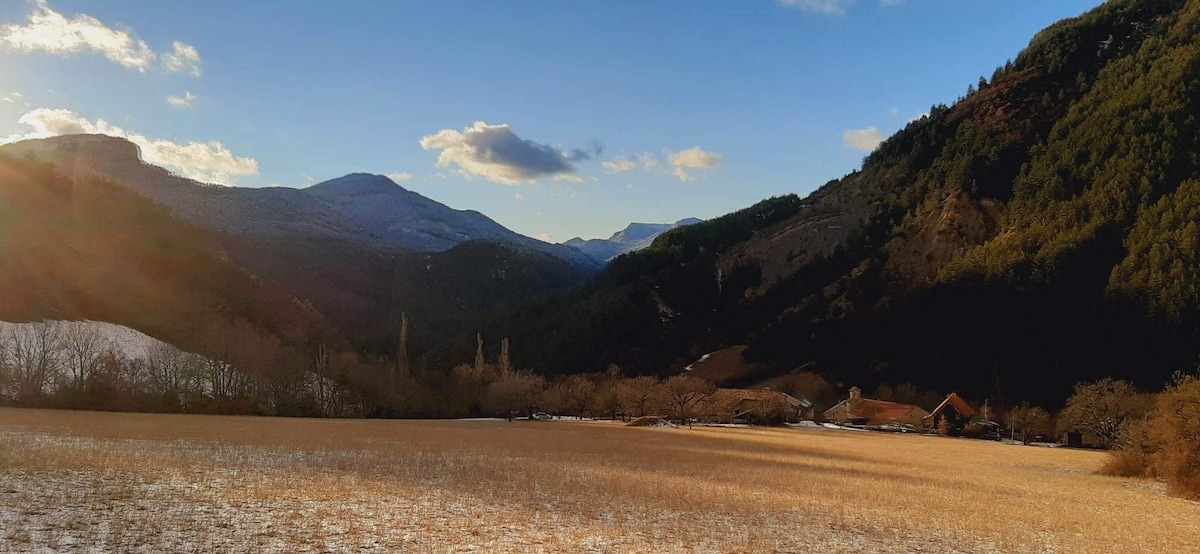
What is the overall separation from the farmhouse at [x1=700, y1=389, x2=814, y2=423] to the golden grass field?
6254 cm

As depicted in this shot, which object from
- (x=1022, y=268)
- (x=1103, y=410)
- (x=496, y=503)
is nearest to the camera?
(x=496, y=503)

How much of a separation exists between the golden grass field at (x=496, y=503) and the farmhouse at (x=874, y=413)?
75.6m

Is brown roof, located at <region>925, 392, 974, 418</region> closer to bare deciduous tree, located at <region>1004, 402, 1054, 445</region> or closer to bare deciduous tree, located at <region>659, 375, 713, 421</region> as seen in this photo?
bare deciduous tree, located at <region>1004, 402, 1054, 445</region>

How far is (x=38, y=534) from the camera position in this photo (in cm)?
1291

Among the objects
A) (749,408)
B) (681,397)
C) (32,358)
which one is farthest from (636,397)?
(32,358)

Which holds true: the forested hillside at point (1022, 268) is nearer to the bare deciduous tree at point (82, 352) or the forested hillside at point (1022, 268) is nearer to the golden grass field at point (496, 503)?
the golden grass field at point (496, 503)

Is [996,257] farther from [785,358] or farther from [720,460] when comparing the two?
[720,460]

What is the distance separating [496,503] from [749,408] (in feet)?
288

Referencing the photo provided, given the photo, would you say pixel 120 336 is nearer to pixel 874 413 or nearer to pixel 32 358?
pixel 32 358

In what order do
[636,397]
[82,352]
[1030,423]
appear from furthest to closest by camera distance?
1. [636,397]
2. [1030,423]
3. [82,352]

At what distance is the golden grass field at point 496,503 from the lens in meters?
14.7

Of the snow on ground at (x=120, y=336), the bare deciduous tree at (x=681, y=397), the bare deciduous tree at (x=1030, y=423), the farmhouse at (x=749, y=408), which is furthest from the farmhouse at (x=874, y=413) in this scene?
the snow on ground at (x=120, y=336)

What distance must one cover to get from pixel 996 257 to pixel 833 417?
194 ft

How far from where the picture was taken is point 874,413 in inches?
4584
